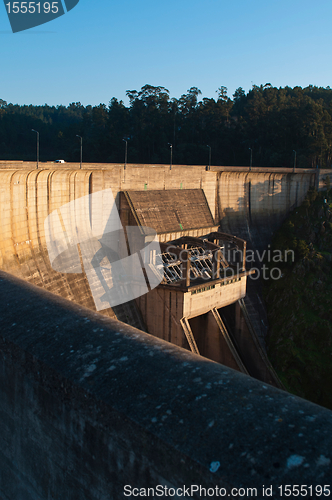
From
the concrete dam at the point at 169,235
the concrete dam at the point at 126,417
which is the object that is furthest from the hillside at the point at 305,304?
the concrete dam at the point at 126,417

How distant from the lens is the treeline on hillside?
166 ft

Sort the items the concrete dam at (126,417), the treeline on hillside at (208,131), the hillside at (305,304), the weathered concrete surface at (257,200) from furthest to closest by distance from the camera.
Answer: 1. the treeline on hillside at (208,131)
2. the weathered concrete surface at (257,200)
3. the hillside at (305,304)
4. the concrete dam at (126,417)

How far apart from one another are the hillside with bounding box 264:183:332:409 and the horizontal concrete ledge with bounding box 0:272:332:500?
23318mm

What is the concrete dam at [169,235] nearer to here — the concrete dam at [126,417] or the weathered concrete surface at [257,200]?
the weathered concrete surface at [257,200]

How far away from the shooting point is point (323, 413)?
4.03 meters

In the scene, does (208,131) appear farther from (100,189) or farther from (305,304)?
(100,189)

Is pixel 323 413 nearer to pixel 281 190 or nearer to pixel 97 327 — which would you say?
pixel 97 327

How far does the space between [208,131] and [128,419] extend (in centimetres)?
6022

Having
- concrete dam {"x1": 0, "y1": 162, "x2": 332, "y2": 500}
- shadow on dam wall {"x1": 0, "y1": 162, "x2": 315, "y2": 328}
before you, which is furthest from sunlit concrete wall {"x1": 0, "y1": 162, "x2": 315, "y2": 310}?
concrete dam {"x1": 0, "y1": 162, "x2": 332, "y2": 500}

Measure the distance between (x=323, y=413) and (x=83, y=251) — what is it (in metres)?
19.3

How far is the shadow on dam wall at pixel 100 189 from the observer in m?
18.6

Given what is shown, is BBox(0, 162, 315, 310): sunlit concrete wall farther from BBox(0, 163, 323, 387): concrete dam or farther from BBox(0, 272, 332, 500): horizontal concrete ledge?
BBox(0, 272, 332, 500): horizontal concrete ledge

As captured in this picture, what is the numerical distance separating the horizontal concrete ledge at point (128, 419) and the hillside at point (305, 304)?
23.3 m

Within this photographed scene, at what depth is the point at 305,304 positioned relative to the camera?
3122 centimetres
